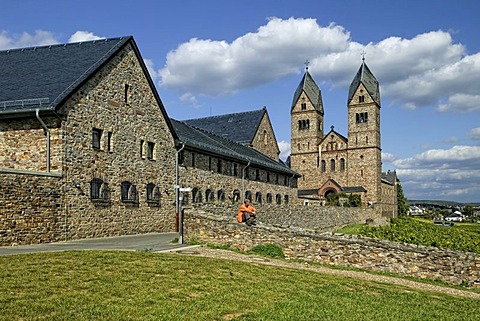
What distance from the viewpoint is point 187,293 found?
9469 millimetres

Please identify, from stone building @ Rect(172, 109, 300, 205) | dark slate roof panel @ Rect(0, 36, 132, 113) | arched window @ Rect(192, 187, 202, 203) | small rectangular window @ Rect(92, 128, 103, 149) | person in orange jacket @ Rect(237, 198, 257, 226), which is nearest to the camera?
person in orange jacket @ Rect(237, 198, 257, 226)

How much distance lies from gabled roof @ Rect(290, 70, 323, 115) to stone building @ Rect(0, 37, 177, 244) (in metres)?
74.6

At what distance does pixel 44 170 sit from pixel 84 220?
254cm

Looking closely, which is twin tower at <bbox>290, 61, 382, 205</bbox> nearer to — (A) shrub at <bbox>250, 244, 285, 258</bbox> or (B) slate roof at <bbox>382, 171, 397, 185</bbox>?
(B) slate roof at <bbox>382, 171, 397, 185</bbox>

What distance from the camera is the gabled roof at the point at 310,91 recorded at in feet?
332

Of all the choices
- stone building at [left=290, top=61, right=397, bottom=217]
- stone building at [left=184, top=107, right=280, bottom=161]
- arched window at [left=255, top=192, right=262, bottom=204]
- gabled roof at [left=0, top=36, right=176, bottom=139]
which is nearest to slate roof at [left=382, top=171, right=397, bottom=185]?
stone building at [left=290, top=61, right=397, bottom=217]

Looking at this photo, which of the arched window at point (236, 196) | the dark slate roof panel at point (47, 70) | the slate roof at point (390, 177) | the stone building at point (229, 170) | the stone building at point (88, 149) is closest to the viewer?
the stone building at point (88, 149)

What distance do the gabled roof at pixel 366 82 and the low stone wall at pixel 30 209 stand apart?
8197cm

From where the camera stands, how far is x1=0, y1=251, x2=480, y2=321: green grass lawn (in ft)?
26.2

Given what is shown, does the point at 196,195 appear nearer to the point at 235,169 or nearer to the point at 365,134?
the point at 235,169

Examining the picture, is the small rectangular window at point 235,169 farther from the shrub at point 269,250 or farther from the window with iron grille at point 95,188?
the shrub at point 269,250

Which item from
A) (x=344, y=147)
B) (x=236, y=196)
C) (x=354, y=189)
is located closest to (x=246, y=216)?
(x=236, y=196)

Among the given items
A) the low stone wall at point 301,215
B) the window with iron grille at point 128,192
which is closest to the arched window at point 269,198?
the low stone wall at point 301,215

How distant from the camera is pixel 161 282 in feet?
32.9
